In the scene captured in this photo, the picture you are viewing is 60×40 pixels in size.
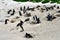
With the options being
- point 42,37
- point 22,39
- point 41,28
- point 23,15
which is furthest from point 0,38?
point 23,15

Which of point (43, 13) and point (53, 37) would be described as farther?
point (43, 13)

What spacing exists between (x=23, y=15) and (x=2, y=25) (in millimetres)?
1071

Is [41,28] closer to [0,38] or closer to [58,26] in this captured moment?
[58,26]

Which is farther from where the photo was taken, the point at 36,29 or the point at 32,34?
the point at 36,29

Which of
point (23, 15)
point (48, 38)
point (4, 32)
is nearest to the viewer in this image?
point (48, 38)

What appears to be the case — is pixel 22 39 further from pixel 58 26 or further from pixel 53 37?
pixel 58 26

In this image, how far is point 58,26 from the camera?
4.36m

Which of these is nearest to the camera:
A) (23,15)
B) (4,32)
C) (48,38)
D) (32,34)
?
(48,38)

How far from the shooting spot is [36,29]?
14.2ft

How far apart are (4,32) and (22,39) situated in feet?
2.19

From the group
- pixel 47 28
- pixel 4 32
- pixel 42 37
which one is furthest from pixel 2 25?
pixel 42 37

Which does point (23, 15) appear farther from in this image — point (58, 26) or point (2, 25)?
point (58, 26)

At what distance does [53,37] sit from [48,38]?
0.30 feet

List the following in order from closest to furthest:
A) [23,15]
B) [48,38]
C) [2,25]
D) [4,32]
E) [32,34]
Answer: [48,38]
[32,34]
[4,32]
[2,25]
[23,15]
